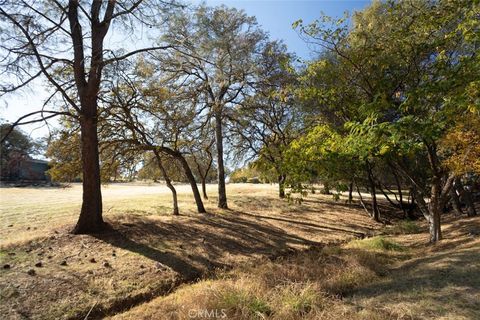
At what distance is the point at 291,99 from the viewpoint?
16938 mm

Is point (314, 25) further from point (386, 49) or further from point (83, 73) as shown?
point (83, 73)

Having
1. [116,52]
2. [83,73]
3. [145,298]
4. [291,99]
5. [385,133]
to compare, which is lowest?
[145,298]

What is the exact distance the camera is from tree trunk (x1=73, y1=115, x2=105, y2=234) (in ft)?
27.3

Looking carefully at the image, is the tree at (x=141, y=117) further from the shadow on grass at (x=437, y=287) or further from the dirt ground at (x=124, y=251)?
the shadow on grass at (x=437, y=287)

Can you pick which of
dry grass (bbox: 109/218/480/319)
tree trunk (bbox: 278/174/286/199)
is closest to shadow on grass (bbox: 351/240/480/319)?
dry grass (bbox: 109/218/480/319)

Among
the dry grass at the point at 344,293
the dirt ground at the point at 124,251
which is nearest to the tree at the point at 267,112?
the dirt ground at the point at 124,251

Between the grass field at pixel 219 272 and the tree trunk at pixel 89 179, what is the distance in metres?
0.50

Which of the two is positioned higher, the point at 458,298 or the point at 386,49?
the point at 386,49

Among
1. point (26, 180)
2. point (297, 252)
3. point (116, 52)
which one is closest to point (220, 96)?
point (116, 52)

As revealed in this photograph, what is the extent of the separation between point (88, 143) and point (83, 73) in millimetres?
2087

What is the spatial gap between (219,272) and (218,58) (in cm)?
917

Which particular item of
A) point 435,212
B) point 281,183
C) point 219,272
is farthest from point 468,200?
point 219,272

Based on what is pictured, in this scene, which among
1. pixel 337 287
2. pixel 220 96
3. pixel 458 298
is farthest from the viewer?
pixel 220 96

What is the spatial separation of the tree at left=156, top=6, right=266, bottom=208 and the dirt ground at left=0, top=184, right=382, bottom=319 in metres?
4.22
